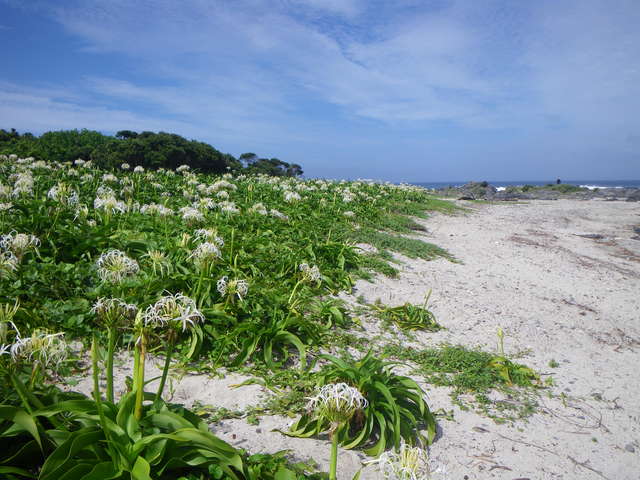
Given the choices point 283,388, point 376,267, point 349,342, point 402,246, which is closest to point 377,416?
point 283,388

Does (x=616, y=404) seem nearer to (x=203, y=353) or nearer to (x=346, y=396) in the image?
(x=346, y=396)

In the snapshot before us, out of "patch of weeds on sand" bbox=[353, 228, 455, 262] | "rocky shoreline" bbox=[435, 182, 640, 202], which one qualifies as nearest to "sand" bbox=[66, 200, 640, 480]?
"patch of weeds on sand" bbox=[353, 228, 455, 262]

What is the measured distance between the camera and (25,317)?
335cm

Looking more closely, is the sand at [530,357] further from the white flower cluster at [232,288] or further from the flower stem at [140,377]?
the flower stem at [140,377]

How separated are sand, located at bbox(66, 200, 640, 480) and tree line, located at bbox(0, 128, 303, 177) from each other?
1119 centimetres

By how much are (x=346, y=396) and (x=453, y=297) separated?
524cm

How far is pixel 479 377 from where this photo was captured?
4117mm

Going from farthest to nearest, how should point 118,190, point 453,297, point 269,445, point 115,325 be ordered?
1. point 118,190
2. point 453,297
3. point 269,445
4. point 115,325

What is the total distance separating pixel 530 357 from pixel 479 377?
55.3 inches

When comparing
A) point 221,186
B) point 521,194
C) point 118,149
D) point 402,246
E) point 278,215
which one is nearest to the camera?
point 278,215

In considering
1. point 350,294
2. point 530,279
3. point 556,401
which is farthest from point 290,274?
point 530,279

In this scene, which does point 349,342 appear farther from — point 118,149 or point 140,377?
point 118,149

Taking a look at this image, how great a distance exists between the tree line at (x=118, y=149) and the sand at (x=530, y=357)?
441 inches

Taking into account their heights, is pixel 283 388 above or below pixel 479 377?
above
